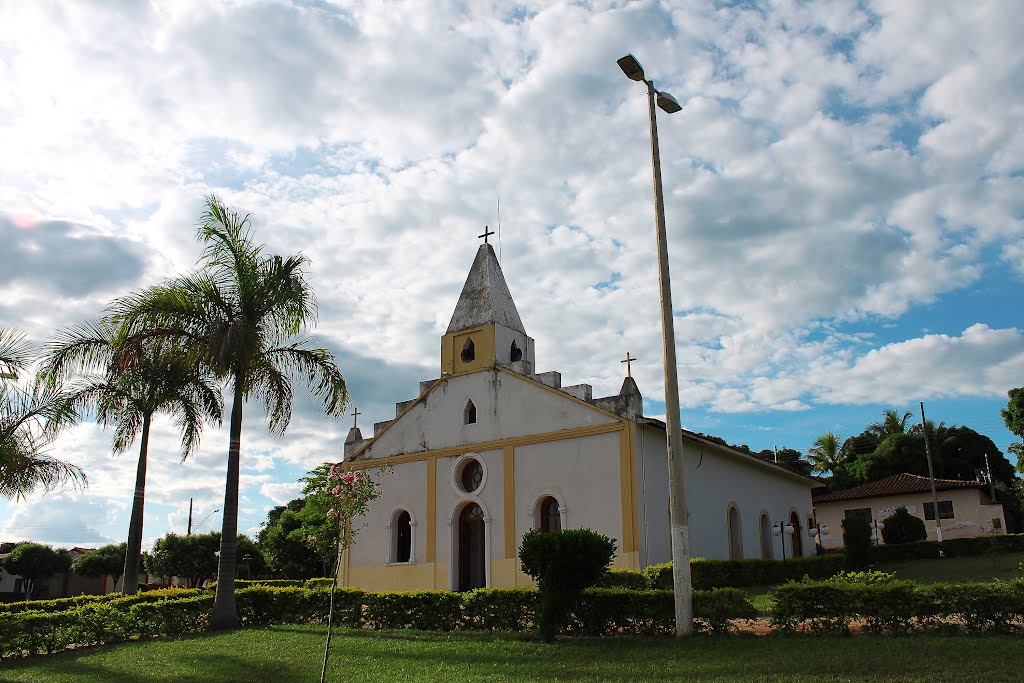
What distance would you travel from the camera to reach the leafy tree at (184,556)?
4300 centimetres

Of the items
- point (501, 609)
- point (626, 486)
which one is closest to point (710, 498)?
point (626, 486)

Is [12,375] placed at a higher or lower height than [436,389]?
lower

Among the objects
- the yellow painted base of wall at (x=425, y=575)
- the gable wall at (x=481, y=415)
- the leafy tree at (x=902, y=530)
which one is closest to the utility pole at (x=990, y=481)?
the leafy tree at (x=902, y=530)

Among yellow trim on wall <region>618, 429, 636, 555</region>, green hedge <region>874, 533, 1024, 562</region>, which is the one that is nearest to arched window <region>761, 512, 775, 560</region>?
green hedge <region>874, 533, 1024, 562</region>

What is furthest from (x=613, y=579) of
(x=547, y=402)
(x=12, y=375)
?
(x=12, y=375)

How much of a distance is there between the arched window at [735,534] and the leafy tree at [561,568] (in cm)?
Answer: 1404

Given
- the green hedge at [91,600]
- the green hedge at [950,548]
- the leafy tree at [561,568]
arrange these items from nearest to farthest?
the leafy tree at [561,568], the green hedge at [91,600], the green hedge at [950,548]

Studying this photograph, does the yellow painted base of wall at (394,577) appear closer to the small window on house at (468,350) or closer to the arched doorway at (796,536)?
the small window on house at (468,350)

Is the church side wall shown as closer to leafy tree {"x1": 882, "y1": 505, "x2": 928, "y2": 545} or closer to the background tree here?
leafy tree {"x1": 882, "y1": 505, "x2": 928, "y2": 545}

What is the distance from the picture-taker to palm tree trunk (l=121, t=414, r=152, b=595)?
2064 cm

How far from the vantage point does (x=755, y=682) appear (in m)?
9.42

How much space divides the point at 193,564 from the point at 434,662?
115 feet

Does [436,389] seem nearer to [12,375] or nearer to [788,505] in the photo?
[12,375]

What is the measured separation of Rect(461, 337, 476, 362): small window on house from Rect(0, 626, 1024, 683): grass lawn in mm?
11009
